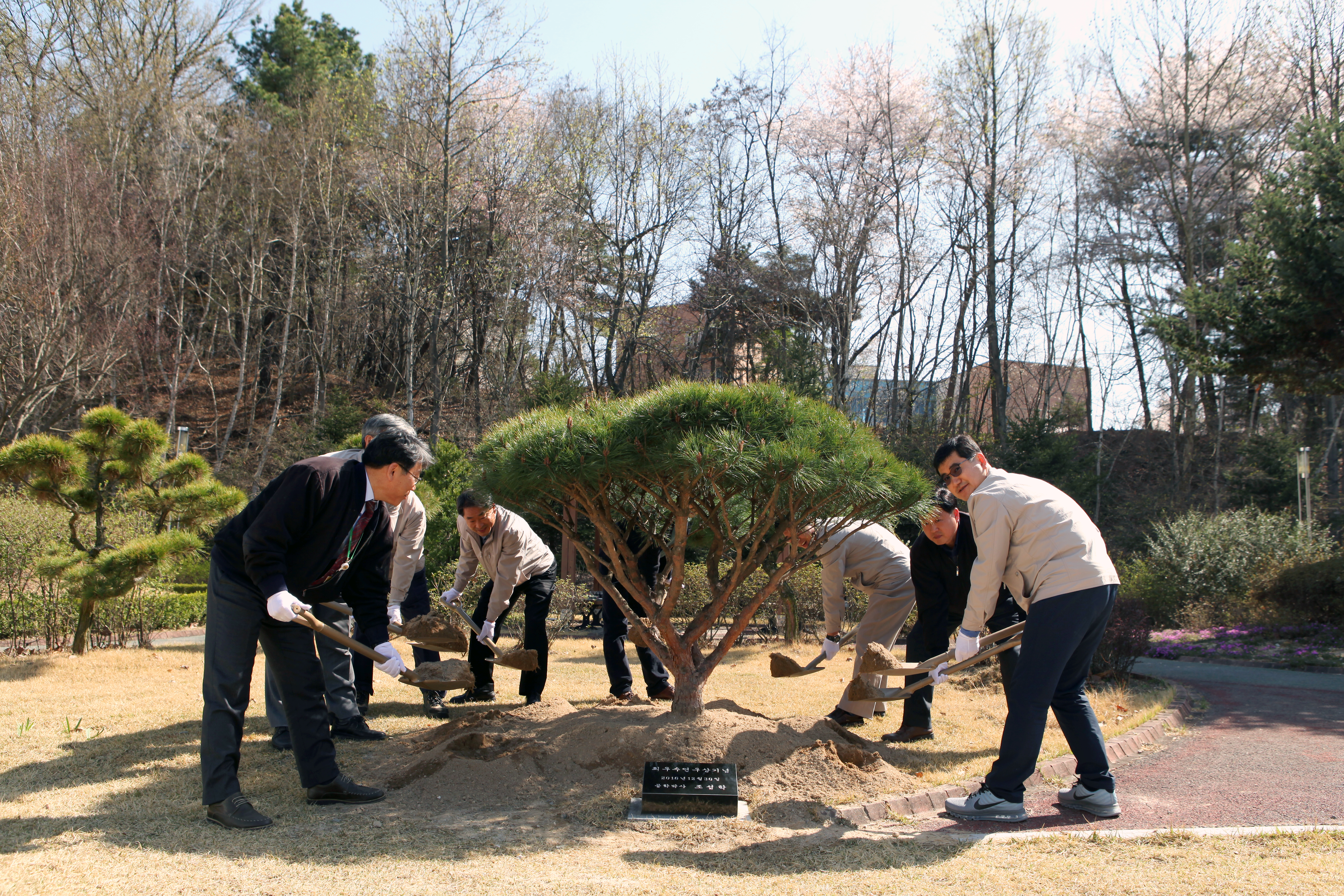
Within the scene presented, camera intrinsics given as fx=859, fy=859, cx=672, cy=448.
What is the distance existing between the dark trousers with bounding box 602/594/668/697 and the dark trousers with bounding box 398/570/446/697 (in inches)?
46.9

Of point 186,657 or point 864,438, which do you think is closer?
point 864,438

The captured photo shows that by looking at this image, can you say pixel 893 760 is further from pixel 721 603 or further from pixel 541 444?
pixel 541 444

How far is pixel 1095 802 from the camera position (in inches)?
148

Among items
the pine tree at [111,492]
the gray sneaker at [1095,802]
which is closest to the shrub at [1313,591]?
the gray sneaker at [1095,802]

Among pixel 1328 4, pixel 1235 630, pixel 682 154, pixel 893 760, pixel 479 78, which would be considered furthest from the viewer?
pixel 682 154

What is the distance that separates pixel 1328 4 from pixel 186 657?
20506mm

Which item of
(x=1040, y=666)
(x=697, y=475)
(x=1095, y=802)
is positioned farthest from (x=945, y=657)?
(x=697, y=475)

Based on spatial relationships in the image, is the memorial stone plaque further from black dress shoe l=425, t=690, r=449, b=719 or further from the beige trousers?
black dress shoe l=425, t=690, r=449, b=719

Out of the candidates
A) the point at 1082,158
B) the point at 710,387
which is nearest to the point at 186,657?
the point at 710,387

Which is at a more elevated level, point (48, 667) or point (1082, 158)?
point (1082, 158)

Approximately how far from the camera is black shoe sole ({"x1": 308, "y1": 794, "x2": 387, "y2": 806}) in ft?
12.4

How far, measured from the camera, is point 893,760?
4543mm

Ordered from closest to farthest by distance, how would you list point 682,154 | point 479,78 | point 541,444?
point 541,444 → point 479,78 → point 682,154

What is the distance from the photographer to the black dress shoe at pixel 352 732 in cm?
502
